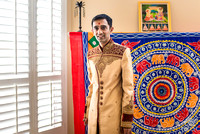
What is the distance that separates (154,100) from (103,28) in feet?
3.76

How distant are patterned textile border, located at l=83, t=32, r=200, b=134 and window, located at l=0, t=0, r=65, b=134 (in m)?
0.48

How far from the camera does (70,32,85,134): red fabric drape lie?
2145mm

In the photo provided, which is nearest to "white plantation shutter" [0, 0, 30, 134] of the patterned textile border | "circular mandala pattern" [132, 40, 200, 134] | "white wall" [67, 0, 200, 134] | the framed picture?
the patterned textile border

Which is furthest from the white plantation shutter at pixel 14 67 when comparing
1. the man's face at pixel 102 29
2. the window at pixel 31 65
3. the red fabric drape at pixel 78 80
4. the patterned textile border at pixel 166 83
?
the man's face at pixel 102 29

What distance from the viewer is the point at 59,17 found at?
2.31 m

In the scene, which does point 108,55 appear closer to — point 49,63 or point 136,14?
point 49,63

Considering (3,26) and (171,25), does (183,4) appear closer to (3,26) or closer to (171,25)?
(171,25)

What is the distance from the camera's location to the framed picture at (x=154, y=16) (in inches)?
109

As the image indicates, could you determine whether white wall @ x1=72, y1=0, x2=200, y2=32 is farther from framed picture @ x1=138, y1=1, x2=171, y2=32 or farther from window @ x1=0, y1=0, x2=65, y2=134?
window @ x1=0, y1=0, x2=65, y2=134

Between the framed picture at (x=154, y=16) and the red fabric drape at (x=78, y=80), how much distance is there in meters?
1.07

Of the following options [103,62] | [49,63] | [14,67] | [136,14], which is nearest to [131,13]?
[136,14]

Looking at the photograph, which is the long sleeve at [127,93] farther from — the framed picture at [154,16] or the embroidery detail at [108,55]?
the framed picture at [154,16]

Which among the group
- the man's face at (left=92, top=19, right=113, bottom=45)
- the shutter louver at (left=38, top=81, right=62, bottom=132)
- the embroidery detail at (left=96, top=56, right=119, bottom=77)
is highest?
the man's face at (left=92, top=19, right=113, bottom=45)

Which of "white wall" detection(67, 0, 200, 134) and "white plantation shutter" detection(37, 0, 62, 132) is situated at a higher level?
"white wall" detection(67, 0, 200, 134)
